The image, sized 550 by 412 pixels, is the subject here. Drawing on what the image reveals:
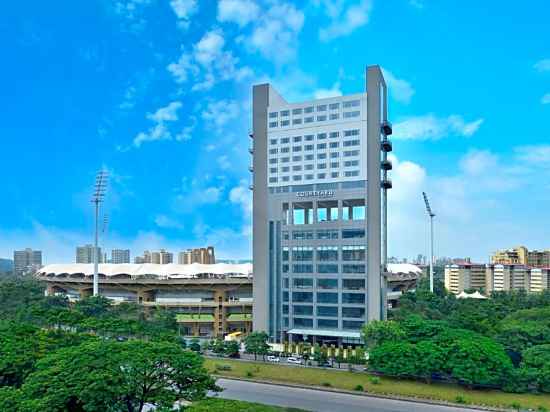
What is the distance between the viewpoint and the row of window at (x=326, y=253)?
36.5 m

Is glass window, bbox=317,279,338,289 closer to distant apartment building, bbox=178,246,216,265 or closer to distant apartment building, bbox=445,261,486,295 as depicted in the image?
distant apartment building, bbox=178,246,216,265

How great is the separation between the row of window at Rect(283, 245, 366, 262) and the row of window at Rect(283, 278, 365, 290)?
178 cm

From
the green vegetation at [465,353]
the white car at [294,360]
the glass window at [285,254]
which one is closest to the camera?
the green vegetation at [465,353]

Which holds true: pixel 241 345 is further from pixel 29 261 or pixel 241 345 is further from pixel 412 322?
pixel 29 261

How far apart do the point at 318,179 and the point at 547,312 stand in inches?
880

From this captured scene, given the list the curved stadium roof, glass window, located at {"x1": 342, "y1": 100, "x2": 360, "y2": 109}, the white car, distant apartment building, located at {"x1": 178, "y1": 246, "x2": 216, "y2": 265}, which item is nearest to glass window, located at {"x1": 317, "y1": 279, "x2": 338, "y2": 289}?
the white car

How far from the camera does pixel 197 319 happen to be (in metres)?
46.2

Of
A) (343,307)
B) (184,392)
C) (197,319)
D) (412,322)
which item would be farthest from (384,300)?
(184,392)

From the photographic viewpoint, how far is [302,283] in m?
38.3

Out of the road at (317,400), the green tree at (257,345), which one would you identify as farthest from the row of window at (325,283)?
the road at (317,400)

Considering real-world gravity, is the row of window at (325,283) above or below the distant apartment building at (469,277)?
above

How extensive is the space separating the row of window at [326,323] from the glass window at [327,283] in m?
2.82

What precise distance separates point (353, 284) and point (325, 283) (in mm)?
2462

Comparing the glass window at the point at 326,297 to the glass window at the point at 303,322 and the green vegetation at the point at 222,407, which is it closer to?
the glass window at the point at 303,322
